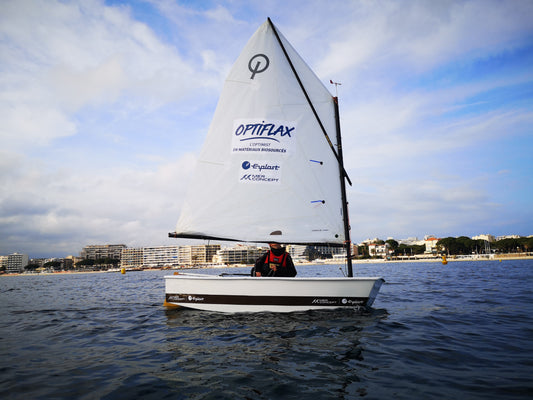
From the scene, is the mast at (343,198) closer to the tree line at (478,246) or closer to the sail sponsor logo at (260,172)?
the sail sponsor logo at (260,172)

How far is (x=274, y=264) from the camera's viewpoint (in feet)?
33.4

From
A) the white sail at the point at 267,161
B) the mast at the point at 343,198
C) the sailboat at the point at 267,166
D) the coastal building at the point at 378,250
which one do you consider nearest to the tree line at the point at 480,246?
the coastal building at the point at 378,250

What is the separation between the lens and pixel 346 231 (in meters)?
10.2

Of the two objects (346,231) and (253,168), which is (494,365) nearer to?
(346,231)

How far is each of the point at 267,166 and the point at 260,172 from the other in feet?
1.08

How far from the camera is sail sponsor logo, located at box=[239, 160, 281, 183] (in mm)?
10289

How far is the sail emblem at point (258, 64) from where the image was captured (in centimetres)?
1077

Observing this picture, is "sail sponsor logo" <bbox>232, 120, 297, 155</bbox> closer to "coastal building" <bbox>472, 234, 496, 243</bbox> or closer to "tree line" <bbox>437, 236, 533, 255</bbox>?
"tree line" <bbox>437, 236, 533, 255</bbox>

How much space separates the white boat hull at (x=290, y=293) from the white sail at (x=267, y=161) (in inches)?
59.8

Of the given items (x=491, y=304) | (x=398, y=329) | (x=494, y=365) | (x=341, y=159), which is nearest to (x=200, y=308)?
(x=398, y=329)

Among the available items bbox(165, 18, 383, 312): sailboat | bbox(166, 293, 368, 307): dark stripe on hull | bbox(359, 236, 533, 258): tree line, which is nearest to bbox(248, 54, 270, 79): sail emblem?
bbox(165, 18, 383, 312): sailboat

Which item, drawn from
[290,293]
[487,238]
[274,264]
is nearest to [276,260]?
[274,264]

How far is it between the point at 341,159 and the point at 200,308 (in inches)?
277

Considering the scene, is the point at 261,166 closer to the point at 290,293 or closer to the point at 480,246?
the point at 290,293
